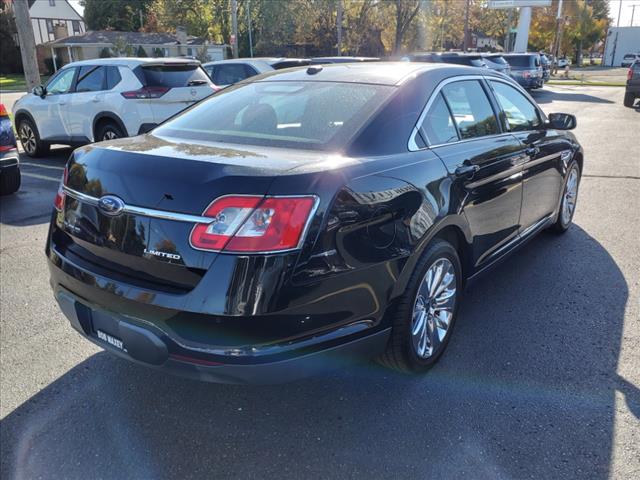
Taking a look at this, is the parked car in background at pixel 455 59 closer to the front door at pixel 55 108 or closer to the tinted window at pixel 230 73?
the tinted window at pixel 230 73

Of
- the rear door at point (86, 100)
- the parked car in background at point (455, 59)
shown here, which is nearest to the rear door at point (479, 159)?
the rear door at point (86, 100)

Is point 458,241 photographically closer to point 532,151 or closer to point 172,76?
point 532,151

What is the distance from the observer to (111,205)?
2.45 meters

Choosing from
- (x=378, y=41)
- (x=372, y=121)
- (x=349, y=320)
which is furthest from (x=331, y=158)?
(x=378, y=41)

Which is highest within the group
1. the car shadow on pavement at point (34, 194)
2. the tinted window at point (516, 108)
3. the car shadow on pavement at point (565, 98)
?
the tinted window at point (516, 108)

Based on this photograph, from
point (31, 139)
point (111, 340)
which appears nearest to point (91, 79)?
point (31, 139)

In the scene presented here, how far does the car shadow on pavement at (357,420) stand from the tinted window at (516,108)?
158 centimetres

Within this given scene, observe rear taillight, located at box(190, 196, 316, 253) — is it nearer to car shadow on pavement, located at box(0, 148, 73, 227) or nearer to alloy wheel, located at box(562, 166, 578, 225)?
alloy wheel, located at box(562, 166, 578, 225)

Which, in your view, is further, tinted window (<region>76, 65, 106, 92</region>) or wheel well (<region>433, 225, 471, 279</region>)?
tinted window (<region>76, 65, 106, 92</region>)

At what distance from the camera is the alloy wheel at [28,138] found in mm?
10141

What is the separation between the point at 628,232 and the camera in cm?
563

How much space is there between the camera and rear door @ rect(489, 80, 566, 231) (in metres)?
4.10

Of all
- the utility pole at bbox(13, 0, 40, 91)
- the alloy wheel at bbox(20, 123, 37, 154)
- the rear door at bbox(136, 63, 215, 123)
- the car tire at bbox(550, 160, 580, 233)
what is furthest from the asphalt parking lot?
the utility pole at bbox(13, 0, 40, 91)

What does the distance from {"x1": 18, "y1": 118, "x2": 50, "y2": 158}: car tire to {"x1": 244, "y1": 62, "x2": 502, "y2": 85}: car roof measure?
25.6 feet
